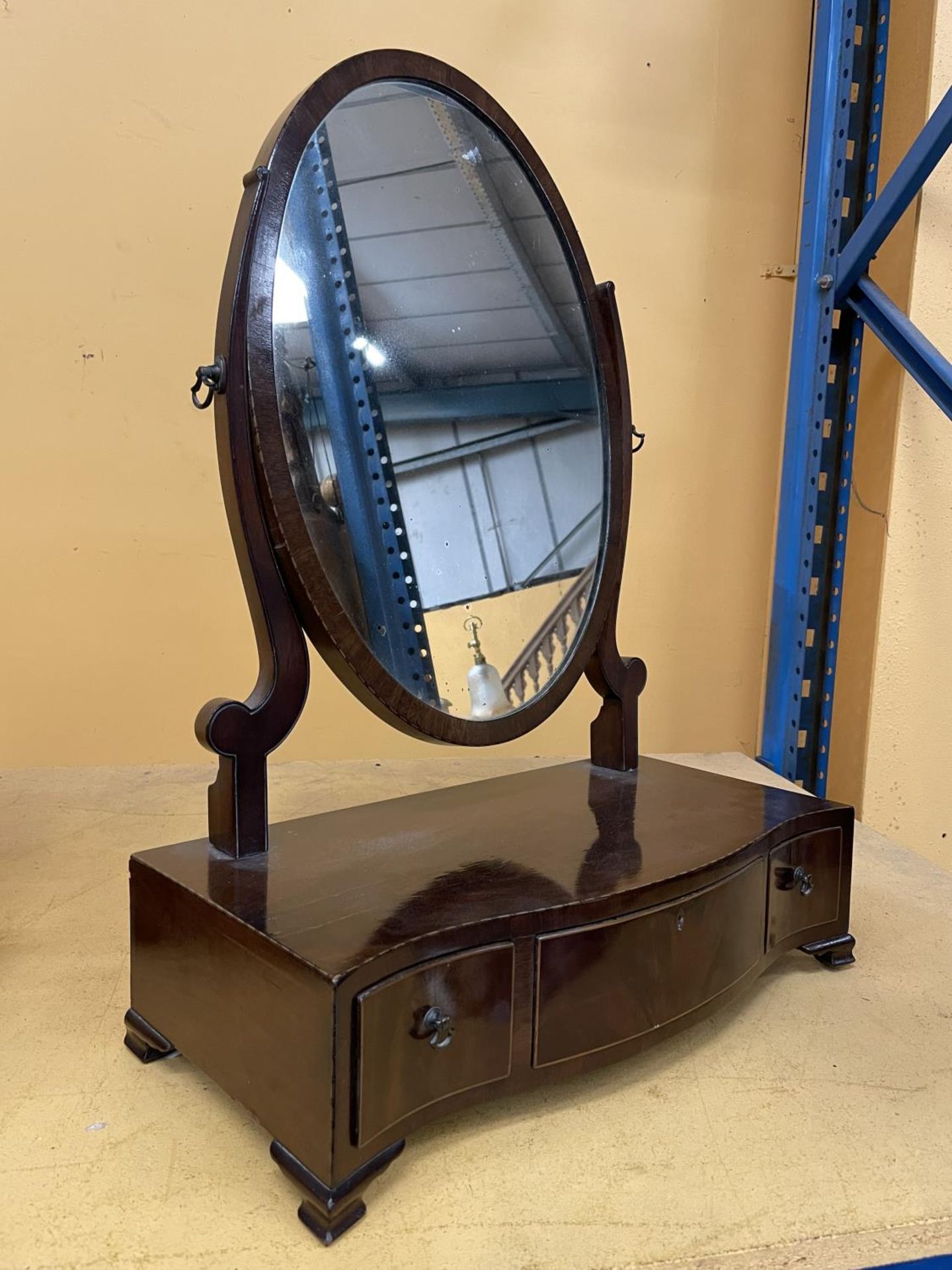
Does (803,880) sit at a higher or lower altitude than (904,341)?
lower

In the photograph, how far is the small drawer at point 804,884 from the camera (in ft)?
3.17

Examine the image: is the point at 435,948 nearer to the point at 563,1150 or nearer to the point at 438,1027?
the point at 438,1027

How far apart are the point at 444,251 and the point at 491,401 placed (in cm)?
14

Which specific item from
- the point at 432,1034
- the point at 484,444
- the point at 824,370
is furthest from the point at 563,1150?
the point at 824,370

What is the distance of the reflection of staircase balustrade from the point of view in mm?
972

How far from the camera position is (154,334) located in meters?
1.64

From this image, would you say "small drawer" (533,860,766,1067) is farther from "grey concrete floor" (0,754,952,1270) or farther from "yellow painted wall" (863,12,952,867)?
"yellow painted wall" (863,12,952,867)

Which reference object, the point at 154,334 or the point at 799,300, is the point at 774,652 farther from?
the point at 154,334

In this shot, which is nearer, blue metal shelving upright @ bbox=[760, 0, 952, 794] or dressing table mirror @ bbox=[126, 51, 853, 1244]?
dressing table mirror @ bbox=[126, 51, 853, 1244]

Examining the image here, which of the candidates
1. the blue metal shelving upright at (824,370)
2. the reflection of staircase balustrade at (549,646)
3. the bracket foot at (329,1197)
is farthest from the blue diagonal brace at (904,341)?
the bracket foot at (329,1197)

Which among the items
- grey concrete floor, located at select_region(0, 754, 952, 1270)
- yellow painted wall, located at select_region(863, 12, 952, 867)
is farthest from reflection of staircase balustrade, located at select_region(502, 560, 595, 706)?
yellow painted wall, located at select_region(863, 12, 952, 867)

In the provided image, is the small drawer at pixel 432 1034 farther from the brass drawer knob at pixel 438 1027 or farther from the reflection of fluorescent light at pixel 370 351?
the reflection of fluorescent light at pixel 370 351

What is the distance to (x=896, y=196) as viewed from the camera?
144 centimetres

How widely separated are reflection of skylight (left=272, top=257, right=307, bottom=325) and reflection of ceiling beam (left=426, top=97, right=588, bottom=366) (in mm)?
243
